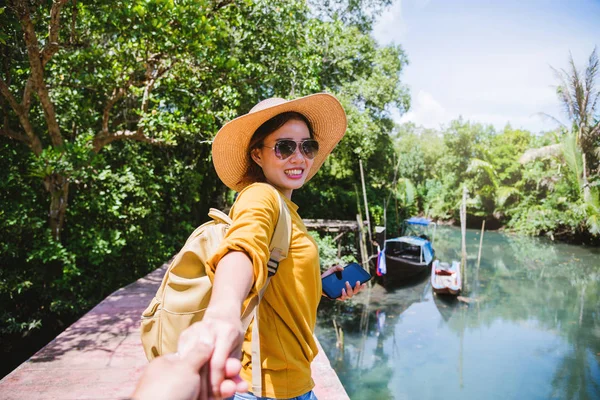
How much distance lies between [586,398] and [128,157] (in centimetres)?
1011

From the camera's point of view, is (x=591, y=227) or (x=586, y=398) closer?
(x=586, y=398)

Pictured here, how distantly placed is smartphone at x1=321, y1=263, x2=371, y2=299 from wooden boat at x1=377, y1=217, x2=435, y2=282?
10.7 metres

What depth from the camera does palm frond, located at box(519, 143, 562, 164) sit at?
68.3 feet

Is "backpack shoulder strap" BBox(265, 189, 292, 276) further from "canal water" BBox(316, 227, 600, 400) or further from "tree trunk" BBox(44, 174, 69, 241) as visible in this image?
"canal water" BBox(316, 227, 600, 400)

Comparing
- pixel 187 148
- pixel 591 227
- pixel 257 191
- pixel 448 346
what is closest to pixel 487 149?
pixel 591 227

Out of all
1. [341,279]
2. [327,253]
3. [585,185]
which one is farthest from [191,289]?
[585,185]

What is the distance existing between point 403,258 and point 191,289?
14.0m

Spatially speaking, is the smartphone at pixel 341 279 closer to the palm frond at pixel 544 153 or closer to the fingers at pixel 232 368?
the fingers at pixel 232 368

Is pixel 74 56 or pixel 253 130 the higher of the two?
pixel 74 56

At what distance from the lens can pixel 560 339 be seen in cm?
984

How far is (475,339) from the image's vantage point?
9.78m

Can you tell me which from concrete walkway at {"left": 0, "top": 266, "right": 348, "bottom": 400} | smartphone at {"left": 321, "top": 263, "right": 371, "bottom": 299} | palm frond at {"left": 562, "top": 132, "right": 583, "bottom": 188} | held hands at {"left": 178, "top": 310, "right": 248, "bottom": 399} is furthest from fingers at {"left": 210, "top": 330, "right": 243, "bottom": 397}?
palm frond at {"left": 562, "top": 132, "right": 583, "bottom": 188}

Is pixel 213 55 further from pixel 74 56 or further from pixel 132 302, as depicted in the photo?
pixel 132 302

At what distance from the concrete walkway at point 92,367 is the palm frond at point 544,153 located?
23.1 metres
